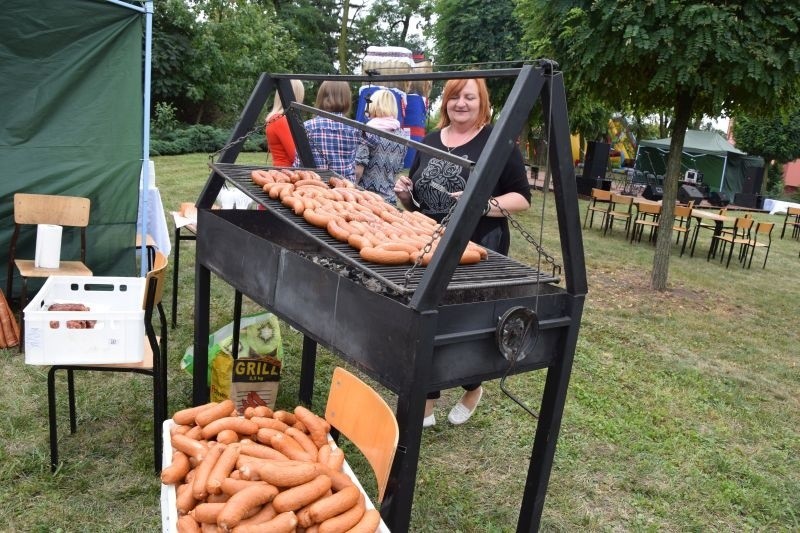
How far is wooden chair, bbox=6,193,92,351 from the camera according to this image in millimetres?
4984

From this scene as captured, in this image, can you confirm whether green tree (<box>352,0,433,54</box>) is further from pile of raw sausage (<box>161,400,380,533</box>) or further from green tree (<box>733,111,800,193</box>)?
pile of raw sausage (<box>161,400,380,533</box>)

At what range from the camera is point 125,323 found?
295cm

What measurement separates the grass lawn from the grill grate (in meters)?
1.39

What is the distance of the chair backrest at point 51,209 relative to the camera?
501cm

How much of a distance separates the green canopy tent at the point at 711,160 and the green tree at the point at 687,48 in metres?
19.9

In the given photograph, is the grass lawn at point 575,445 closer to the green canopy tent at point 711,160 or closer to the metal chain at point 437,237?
the metal chain at point 437,237

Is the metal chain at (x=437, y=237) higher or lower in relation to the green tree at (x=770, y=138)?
lower

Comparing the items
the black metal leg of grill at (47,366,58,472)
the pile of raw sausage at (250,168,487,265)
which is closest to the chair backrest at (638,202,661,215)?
the pile of raw sausage at (250,168,487,265)

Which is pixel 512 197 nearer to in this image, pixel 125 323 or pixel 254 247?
pixel 254 247

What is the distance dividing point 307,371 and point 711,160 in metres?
27.3

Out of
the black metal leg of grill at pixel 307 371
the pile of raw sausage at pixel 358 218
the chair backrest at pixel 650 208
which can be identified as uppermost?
the pile of raw sausage at pixel 358 218

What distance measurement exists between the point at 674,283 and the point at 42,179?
27.4 ft

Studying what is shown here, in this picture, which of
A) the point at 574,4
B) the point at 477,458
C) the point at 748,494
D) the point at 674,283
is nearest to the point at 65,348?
the point at 477,458

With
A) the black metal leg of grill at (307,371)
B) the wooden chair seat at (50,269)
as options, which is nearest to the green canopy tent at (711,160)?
the wooden chair seat at (50,269)
